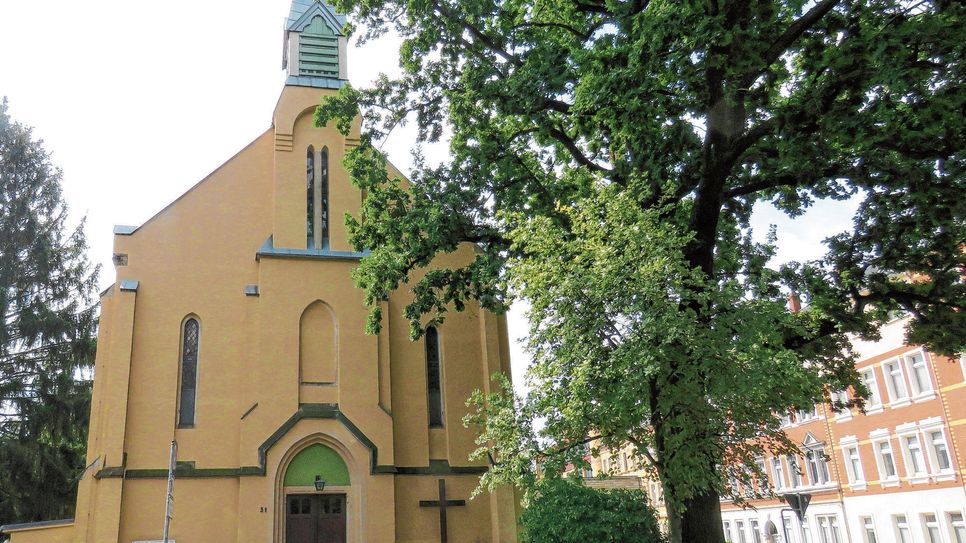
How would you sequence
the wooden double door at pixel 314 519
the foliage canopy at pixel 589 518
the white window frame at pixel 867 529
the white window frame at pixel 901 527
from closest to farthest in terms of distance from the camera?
1. the foliage canopy at pixel 589 518
2. the wooden double door at pixel 314 519
3. the white window frame at pixel 901 527
4. the white window frame at pixel 867 529

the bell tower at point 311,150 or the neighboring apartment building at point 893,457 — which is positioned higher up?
the bell tower at point 311,150

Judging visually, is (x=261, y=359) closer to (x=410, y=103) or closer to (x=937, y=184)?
(x=410, y=103)

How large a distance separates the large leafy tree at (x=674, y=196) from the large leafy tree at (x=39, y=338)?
15149mm

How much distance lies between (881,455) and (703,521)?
2717cm

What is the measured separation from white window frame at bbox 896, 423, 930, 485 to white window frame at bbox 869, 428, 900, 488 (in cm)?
69

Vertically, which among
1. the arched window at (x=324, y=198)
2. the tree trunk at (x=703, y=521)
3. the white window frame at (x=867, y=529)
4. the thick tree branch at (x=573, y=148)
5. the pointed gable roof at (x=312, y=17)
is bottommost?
the white window frame at (x=867, y=529)

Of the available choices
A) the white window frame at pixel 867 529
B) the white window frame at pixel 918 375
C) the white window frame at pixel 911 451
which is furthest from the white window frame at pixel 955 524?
the white window frame at pixel 867 529

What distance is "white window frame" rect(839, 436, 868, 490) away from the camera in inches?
1337

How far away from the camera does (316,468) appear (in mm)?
16750

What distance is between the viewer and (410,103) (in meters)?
14.7

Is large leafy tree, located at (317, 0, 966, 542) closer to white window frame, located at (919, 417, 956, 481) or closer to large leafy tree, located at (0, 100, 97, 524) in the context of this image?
large leafy tree, located at (0, 100, 97, 524)

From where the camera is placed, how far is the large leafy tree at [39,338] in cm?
2339

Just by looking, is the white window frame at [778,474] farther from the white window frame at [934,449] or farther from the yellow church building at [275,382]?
the yellow church building at [275,382]

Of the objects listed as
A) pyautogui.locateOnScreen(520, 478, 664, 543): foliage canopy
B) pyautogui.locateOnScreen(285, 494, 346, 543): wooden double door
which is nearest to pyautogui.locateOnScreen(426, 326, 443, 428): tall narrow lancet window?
pyautogui.locateOnScreen(285, 494, 346, 543): wooden double door
